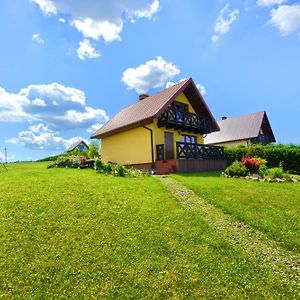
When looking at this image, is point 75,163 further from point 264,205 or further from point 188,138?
point 264,205

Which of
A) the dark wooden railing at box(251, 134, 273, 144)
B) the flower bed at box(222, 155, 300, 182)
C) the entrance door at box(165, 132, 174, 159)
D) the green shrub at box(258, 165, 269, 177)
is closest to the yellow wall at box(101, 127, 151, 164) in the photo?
the entrance door at box(165, 132, 174, 159)

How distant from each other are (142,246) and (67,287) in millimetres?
1938

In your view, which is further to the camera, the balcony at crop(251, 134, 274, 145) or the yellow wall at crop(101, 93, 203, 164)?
the balcony at crop(251, 134, 274, 145)

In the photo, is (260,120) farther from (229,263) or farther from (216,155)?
(229,263)

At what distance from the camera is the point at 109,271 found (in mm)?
5723

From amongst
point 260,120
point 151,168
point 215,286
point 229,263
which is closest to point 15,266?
point 215,286

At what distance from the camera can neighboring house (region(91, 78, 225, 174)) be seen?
19656 mm

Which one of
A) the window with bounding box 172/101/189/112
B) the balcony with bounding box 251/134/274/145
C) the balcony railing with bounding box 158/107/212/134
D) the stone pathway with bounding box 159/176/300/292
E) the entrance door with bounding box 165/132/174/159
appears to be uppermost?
the window with bounding box 172/101/189/112

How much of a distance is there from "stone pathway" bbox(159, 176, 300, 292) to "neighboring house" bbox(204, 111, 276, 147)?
28.3 metres

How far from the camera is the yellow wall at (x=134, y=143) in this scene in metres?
20.7

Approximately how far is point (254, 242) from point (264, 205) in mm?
2709

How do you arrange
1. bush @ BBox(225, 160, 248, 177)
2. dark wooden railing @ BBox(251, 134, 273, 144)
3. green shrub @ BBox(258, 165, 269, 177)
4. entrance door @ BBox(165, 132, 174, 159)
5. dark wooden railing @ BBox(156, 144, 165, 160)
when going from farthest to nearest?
dark wooden railing @ BBox(251, 134, 273, 144) → entrance door @ BBox(165, 132, 174, 159) → dark wooden railing @ BBox(156, 144, 165, 160) → bush @ BBox(225, 160, 248, 177) → green shrub @ BBox(258, 165, 269, 177)

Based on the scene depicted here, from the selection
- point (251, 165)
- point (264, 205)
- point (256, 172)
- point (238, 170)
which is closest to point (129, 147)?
point (238, 170)

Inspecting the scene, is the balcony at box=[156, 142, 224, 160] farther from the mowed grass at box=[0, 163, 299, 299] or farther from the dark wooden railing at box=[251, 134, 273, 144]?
the dark wooden railing at box=[251, 134, 273, 144]
